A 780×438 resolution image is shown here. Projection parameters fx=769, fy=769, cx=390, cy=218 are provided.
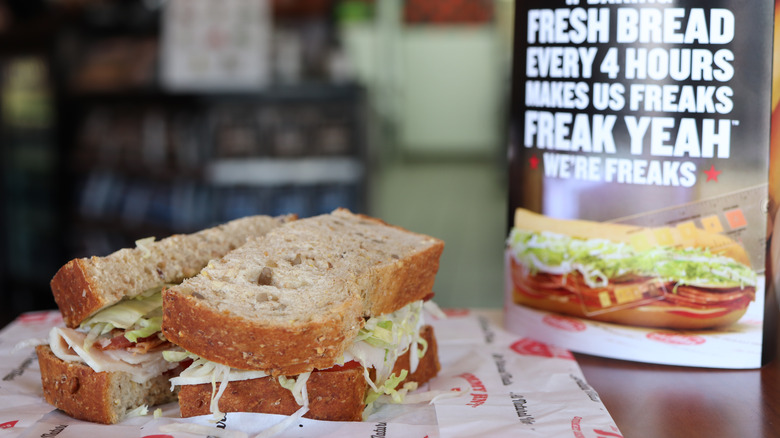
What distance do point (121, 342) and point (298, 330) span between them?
42cm

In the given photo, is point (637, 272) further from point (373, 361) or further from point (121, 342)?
point (121, 342)

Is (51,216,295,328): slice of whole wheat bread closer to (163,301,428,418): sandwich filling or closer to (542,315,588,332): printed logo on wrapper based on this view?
(163,301,428,418): sandwich filling

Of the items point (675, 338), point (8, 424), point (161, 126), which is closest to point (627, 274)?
point (675, 338)

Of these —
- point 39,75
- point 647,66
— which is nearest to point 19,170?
point 39,75

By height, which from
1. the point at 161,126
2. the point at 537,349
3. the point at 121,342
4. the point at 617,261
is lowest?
the point at 537,349

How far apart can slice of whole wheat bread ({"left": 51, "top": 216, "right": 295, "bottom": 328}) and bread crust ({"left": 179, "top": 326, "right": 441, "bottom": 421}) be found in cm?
27

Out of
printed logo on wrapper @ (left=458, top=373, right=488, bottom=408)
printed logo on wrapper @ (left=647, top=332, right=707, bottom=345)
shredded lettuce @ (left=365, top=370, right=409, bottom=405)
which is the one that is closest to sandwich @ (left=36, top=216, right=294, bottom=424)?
shredded lettuce @ (left=365, top=370, right=409, bottom=405)

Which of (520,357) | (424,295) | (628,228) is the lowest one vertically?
(520,357)

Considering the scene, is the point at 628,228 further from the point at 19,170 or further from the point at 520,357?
the point at 19,170

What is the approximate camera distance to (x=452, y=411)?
4.56 feet

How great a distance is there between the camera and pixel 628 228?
5.41ft

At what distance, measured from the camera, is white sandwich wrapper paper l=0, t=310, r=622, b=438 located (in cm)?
131

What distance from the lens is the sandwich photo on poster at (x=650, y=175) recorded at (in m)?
1.54

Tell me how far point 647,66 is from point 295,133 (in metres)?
3.81
